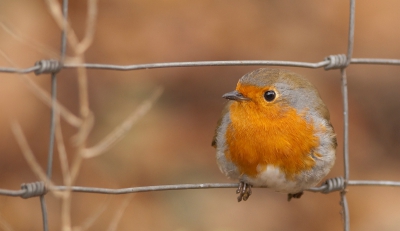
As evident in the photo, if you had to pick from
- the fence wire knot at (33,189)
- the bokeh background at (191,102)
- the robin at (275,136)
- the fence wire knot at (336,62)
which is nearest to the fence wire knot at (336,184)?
the robin at (275,136)

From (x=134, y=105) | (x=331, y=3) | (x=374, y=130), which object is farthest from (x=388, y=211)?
(x=134, y=105)

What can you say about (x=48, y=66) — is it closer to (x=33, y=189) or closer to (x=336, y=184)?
(x=33, y=189)

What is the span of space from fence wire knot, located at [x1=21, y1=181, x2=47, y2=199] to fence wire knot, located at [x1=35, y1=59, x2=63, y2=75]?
1.47 ft

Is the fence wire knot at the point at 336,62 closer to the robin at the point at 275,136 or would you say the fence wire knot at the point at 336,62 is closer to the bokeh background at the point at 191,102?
the robin at the point at 275,136

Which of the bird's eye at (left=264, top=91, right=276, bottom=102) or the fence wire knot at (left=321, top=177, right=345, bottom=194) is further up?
the bird's eye at (left=264, top=91, right=276, bottom=102)

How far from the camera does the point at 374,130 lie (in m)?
5.99

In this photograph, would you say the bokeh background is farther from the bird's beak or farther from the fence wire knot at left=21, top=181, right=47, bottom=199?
the fence wire knot at left=21, top=181, right=47, bottom=199

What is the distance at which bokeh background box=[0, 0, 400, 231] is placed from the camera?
5348mm

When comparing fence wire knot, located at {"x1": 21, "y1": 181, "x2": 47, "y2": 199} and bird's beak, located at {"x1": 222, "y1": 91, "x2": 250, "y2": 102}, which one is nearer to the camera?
fence wire knot, located at {"x1": 21, "y1": 181, "x2": 47, "y2": 199}

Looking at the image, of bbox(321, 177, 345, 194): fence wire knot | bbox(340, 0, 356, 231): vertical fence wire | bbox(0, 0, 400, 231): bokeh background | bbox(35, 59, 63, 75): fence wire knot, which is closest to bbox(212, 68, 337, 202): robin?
bbox(321, 177, 345, 194): fence wire knot

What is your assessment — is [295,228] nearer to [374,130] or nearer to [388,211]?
[388,211]

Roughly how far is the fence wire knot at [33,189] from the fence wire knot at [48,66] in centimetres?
45

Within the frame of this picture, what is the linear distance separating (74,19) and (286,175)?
3028 mm

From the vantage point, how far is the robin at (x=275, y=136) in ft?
10.9
